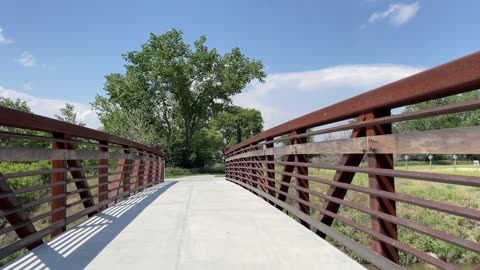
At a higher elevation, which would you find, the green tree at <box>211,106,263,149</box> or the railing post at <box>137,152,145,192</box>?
the green tree at <box>211,106,263,149</box>

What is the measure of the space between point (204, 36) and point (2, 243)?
33442mm

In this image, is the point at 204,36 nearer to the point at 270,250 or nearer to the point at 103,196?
the point at 103,196

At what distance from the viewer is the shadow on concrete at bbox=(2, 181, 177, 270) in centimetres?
359

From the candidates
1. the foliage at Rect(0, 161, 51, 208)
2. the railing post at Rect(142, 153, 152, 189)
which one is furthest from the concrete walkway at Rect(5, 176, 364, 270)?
the foliage at Rect(0, 161, 51, 208)

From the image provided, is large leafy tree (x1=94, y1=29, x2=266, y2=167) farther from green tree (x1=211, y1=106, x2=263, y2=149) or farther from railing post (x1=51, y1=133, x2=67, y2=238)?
railing post (x1=51, y1=133, x2=67, y2=238)

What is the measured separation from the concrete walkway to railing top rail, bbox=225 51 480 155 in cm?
125

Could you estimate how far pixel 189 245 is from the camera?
4.27 m

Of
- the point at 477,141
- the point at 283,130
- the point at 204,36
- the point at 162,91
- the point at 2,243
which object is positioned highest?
the point at 204,36

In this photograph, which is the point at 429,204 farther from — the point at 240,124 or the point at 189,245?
the point at 240,124

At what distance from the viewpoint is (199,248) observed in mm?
4133

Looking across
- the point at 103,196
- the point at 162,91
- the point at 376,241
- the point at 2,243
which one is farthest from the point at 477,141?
the point at 162,91

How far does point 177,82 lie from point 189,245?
125ft

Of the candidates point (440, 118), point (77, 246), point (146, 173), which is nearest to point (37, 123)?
point (77, 246)

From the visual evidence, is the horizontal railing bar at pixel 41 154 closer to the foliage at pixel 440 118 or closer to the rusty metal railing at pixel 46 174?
the rusty metal railing at pixel 46 174
